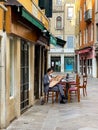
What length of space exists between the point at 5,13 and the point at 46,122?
330 centimetres

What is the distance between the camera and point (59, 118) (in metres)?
13.3

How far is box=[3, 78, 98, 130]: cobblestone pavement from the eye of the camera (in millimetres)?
11494

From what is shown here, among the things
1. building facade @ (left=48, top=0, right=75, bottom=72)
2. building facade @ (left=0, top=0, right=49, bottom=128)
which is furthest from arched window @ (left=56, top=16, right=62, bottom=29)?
building facade @ (left=0, top=0, right=49, bottom=128)

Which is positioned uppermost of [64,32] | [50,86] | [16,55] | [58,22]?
[58,22]

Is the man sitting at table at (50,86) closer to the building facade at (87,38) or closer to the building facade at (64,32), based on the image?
the building facade at (87,38)

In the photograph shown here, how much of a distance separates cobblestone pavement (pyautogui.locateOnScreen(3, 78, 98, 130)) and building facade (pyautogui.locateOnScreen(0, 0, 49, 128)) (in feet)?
1.04

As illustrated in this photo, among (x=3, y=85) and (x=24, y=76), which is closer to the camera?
(x=3, y=85)

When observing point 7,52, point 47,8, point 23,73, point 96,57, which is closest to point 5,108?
point 7,52

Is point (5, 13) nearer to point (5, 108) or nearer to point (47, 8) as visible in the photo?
point (5, 108)

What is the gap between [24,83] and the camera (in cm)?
1498

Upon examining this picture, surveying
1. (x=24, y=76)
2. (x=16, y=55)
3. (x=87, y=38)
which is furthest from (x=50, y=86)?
(x=87, y=38)

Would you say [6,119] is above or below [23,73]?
below

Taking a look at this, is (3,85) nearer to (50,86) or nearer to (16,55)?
(16,55)

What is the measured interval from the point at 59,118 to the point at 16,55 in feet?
7.44
